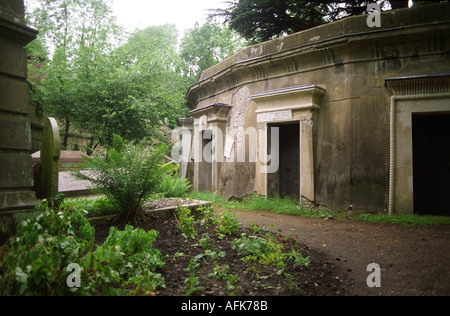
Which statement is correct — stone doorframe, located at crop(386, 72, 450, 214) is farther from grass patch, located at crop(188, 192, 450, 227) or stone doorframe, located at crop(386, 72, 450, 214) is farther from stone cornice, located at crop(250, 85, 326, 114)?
stone cornice, located at crop(250, 85, 326, 114)

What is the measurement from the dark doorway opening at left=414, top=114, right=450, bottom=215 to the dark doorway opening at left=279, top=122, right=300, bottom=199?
3024 millimetres

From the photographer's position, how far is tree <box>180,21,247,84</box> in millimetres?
22078

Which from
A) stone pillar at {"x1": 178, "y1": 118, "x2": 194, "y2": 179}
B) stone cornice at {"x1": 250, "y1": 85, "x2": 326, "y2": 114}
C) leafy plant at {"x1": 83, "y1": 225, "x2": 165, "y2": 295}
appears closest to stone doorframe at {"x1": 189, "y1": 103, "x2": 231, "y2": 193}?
stone pillar at {"x1": 178, "y1": 118, "x2": 194, "y2": 179}

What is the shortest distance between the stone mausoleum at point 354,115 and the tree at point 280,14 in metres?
2.95

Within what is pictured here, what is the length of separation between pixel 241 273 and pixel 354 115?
17.8ft

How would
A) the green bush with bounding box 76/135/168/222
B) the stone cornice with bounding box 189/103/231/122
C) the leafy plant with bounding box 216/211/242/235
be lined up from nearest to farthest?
1. the green bush with bounding box 76/135/168/222
2. the leafy plant with bounding box 216/211/242/235
3. the stone cornice with bounding box 189/103/231/122

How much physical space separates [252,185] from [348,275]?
5.83 metres

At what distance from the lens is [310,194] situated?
7547 millimetres

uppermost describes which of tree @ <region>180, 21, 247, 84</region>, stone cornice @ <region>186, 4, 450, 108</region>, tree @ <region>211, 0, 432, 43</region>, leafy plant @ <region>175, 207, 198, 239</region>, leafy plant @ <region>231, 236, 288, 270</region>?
tree @ <region>180, 21, 247, 84</region>

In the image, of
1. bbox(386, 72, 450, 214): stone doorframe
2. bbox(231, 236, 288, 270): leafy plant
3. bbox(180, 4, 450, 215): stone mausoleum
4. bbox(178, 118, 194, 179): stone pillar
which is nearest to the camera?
bbox(231, 236, 288, 270): leafy plant

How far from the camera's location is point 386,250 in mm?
4250

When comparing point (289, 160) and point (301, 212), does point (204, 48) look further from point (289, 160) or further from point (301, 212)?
point (301, 212)

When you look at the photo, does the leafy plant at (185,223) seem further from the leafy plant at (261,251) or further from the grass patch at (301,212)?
the grass patch at (301,212)

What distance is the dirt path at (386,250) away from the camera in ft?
9.82
